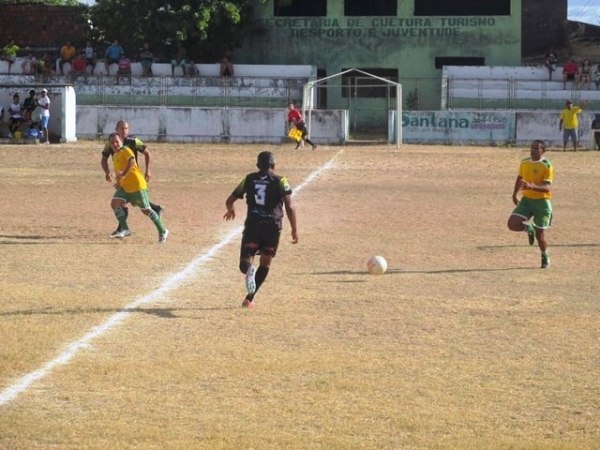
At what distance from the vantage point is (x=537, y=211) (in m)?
16.2

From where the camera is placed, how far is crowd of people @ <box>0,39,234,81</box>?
164ft

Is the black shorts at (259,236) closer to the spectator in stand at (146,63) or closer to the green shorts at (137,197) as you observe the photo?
the green shorts at (137,197)

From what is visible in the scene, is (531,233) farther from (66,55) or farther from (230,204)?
(66,55)

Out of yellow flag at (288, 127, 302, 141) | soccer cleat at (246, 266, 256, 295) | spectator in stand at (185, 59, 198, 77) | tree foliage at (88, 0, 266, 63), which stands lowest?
soccer cleat at (246, 266, 256, 295)

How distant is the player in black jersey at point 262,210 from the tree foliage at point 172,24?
130 feet

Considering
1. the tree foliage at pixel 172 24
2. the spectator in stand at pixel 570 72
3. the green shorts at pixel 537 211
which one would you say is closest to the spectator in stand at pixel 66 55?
the tree foliage at pixel 172 24

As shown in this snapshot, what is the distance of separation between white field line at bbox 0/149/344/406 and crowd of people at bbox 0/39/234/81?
1250 inches

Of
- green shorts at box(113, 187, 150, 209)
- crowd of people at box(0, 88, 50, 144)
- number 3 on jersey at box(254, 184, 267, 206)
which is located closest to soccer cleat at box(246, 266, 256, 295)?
number 3 on jersey at box(254, 184, 267, 206)

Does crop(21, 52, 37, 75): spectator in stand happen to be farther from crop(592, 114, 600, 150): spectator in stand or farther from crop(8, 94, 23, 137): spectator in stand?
crop(592, 114, 600, 150): spectator in stand

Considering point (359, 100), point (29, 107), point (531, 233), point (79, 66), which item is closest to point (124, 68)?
point (79, 66)

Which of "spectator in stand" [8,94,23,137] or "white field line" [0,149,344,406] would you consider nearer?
"white field line" [0,149,344,406]

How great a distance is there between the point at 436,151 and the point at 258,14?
18.5m

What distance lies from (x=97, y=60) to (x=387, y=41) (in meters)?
13.3

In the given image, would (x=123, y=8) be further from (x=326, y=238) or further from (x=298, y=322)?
(x=298, y=322)
